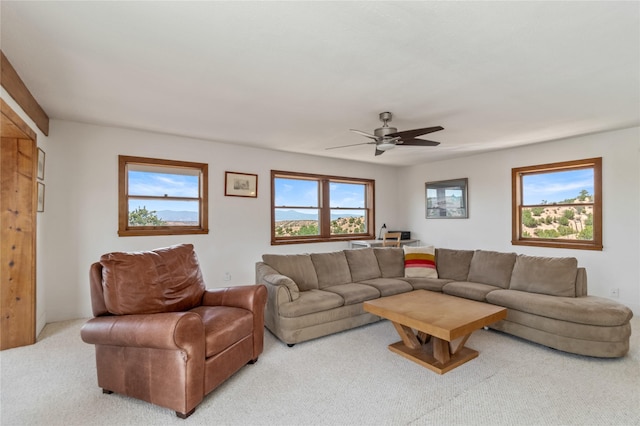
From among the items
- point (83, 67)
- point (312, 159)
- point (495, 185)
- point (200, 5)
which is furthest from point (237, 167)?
point (495, 185)

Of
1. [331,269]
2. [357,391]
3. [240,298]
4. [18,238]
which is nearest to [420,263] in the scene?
[331,269]

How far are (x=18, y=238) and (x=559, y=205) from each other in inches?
266

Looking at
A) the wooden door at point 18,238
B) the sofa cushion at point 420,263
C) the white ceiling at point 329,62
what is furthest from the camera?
the sofa cushion at point 420,263

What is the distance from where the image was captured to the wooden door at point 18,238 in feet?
9.94

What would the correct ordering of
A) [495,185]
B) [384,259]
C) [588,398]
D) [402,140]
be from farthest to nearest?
[495,185], [384,259], [402,140], [588,398]

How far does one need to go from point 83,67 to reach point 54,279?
8.80 feet

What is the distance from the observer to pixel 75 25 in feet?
6.22

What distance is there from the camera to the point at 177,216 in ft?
14.9

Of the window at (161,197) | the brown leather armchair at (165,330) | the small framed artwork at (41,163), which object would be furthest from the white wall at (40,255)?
the brown leather armchair at (165,330)

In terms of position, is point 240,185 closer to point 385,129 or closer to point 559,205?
point 385,129

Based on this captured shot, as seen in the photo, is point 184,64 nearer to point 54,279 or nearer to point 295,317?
point 295,317

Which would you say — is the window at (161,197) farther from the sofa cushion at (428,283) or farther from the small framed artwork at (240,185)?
the sofa cushion at (428,283)

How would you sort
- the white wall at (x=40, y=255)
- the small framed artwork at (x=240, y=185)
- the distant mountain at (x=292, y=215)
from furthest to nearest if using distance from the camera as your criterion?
the distant mountain at (x=292, y=215), the small framed artwork at (x=240, y=185), the white wall at (x=40, y=255)

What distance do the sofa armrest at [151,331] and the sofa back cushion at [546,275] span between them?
11.3ft
